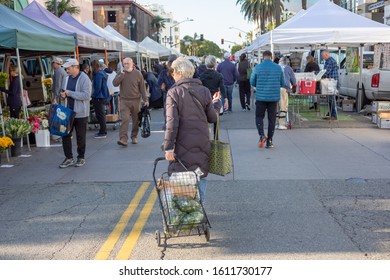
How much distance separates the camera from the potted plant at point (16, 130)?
10078mm

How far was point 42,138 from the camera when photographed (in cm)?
1141

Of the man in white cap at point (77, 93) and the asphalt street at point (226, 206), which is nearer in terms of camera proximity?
the asphalt street at point (226, 206)

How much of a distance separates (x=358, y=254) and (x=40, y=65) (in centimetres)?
1225

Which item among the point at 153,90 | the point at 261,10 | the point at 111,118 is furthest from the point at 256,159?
the point at 261,10

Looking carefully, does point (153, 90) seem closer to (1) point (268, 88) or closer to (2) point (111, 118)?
(2) point (111, 118)

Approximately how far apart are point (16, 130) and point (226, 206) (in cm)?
543

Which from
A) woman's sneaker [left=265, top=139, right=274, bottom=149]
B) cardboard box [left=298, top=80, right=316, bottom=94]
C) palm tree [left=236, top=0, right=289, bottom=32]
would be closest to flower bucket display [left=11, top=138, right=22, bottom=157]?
woman's sneaker [left=265, top=139, right=274, bottom=149]

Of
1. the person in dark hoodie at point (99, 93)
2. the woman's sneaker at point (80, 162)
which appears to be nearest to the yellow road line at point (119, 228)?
the woman's sneaker at point (80, 162)

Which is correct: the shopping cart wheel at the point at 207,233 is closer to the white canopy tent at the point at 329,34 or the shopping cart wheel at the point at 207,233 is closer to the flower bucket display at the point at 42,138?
the flower bucket display at the point at 42,138

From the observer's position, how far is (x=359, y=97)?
1636 cm

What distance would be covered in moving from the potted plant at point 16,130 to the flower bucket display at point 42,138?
0.97 meters

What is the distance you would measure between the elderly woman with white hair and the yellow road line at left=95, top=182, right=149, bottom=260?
936 mm

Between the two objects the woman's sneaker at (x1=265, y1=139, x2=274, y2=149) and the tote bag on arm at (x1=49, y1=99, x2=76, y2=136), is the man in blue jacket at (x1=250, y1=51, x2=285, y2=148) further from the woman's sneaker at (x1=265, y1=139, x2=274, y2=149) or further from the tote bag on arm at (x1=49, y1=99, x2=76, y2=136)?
the tote bag on arm at (x1=49, y1=99, x2=76, y2=136)
